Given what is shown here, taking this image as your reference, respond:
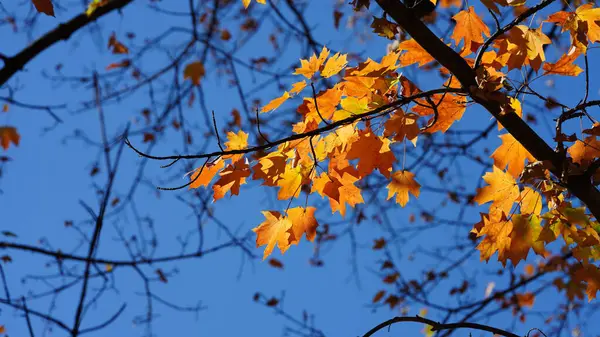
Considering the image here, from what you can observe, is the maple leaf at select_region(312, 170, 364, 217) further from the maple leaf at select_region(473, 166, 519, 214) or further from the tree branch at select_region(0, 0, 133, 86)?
the tree branch at select_region(0, 0, 133, 86)

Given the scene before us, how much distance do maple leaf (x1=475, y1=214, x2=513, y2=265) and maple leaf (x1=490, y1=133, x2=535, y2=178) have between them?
0.55 ft

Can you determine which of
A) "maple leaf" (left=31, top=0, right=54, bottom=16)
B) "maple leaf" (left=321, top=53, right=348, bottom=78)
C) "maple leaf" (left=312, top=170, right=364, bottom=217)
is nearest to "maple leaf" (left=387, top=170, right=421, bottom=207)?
"maple leaf" (left=312, top=170, right=364, bottom=217)

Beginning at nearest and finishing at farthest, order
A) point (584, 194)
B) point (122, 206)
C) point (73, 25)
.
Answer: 1. point (584, 194)
2. point (73, 25)
3. point (122, 206)

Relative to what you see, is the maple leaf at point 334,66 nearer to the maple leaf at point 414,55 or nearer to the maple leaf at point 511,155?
the maple leaf at point 414,55

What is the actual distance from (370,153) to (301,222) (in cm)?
34

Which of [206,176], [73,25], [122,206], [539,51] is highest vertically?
[73,25]

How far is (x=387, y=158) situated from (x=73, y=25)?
322cm

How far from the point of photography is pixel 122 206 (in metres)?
4.71

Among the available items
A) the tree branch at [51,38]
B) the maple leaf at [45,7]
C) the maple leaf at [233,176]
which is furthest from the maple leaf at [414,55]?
the tree branch at [51,38]

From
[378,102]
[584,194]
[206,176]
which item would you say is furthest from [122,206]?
[584,194]

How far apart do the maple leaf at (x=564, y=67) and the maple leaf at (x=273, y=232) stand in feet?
3.36

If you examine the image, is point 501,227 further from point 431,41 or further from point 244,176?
point 244,176

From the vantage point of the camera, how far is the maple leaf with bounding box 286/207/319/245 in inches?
76.2

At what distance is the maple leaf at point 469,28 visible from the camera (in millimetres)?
1954
